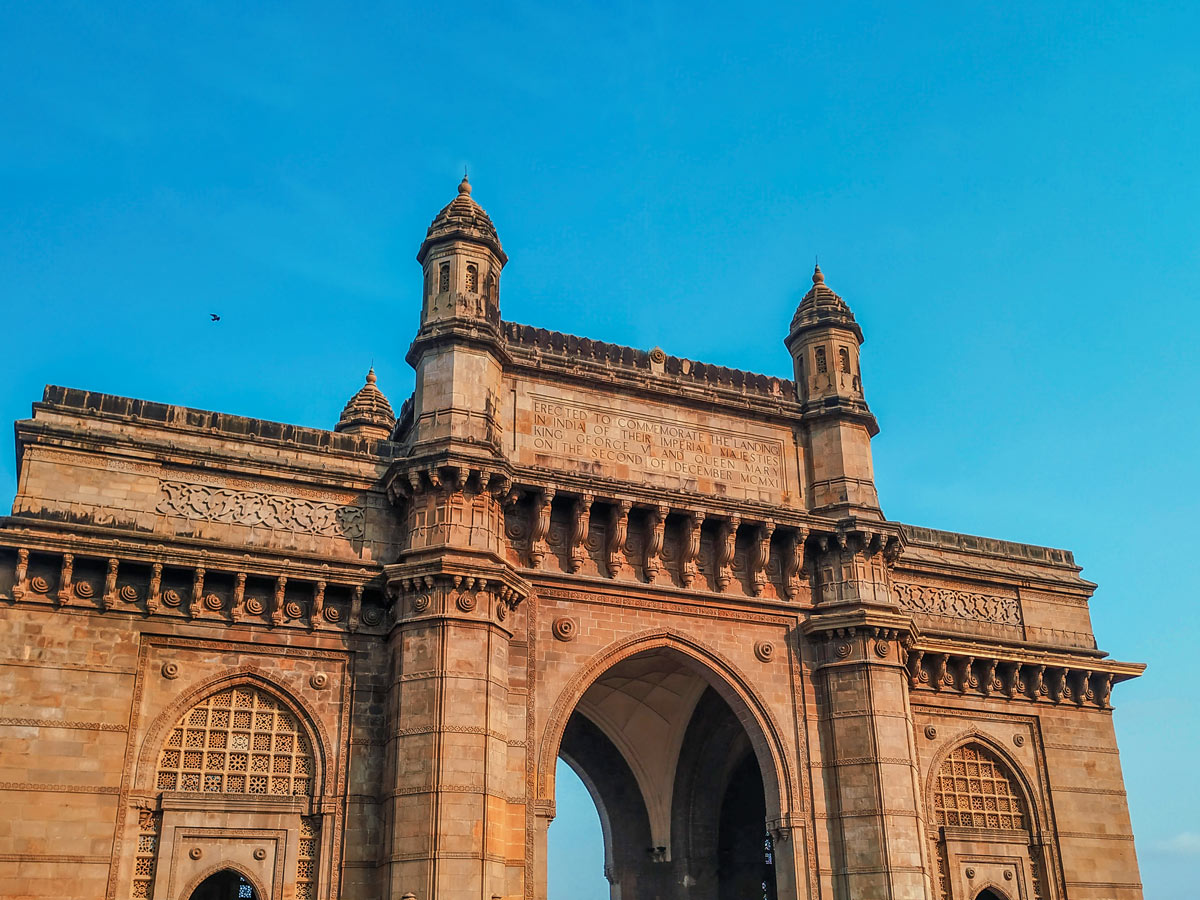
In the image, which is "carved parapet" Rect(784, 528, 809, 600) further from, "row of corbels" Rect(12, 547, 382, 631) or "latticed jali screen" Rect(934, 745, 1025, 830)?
"row of corbels" Rect(12, 547, 382, 631)

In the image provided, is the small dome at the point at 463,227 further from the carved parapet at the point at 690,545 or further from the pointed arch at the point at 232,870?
the pointed arch at the point at 232,870

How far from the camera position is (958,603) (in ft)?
83.2

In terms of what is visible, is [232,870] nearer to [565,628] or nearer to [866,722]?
[565,628]

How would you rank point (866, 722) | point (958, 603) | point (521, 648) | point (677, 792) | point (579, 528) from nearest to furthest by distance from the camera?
point (521, 648) < point (579, 528) < point (866, 722) < point (958, 603) < point (677, 792)

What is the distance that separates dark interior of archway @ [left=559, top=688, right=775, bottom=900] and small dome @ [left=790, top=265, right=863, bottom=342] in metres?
8.19

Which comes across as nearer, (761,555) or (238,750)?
(238,750)

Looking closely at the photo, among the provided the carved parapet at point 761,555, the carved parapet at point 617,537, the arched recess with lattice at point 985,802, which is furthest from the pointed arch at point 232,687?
the arched recess with lattice at point 985,802

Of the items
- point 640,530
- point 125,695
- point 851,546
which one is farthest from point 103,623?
point 851,546

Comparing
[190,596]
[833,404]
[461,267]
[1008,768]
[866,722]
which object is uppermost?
[461,267]

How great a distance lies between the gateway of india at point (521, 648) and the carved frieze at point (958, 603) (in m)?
0.06

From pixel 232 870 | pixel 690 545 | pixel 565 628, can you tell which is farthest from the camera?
pixel 690 545

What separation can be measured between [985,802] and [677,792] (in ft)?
21.5

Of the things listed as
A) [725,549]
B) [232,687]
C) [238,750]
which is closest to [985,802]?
[725,549]

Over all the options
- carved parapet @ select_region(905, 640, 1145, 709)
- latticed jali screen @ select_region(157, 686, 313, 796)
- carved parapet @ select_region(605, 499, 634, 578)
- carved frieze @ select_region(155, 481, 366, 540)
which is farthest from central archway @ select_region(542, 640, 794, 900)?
latticed jali screen @ select_region(157, 686, 313, 796)
